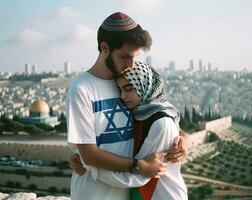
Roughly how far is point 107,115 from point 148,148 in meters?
0.19

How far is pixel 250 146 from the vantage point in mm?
35500

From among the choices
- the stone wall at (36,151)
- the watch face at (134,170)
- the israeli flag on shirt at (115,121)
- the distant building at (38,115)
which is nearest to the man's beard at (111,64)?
the israeli flag on shirt at (115,121)

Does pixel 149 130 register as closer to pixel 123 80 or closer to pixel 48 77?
pixel 123 80

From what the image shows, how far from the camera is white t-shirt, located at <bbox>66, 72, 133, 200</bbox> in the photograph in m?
1.80

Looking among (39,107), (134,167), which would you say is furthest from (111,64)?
(39,107)

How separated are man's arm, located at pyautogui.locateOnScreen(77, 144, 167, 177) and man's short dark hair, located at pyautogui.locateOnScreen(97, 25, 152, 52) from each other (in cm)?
36

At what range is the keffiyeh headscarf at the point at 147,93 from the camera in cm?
182

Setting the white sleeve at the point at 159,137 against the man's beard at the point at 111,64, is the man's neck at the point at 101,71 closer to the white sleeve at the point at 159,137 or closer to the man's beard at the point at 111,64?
the man's beard at the point at 111,64

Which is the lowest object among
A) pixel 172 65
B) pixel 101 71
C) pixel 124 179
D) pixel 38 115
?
pixel 172 65

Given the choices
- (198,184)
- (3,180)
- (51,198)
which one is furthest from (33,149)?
(51,198)

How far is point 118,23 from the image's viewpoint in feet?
5.96

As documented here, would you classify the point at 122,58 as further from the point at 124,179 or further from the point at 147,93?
the point at 124,179

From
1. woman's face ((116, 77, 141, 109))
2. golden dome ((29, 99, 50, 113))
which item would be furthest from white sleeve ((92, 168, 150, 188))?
golden dome ((29, 99, 50, 113))

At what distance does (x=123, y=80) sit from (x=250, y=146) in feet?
115
